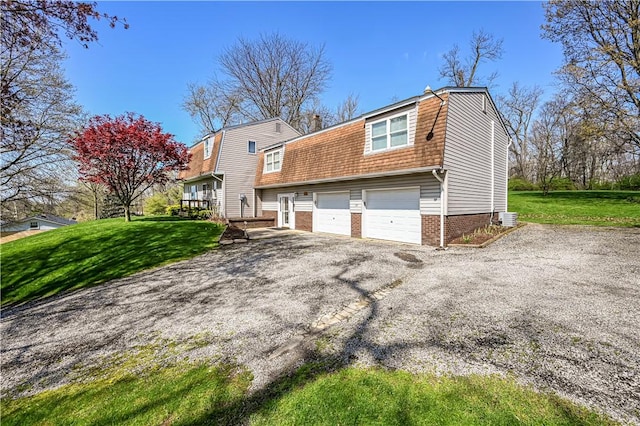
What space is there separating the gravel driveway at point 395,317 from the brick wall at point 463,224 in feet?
4.55

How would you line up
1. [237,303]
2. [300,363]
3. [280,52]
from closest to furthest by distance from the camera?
[300,363] → [237,303] → [280,52]

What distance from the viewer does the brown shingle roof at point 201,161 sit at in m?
17.5

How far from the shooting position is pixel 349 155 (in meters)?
12.0

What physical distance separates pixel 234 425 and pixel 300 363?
957 millimetres

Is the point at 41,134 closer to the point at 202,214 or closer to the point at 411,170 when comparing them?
the point at 202,214

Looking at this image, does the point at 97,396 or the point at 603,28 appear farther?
the point at 603,28

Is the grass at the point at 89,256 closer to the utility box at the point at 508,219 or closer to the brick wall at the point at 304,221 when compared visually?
the brick wall at the point at 304,221

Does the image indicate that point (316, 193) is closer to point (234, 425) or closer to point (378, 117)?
point (378, 117)

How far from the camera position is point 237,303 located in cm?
516

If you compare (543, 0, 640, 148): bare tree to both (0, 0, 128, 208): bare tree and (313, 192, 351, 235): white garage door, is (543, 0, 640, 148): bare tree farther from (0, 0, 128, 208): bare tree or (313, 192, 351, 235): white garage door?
(0, 0, 128, 208): bare tree

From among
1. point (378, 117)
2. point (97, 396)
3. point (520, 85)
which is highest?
point (520, 85)

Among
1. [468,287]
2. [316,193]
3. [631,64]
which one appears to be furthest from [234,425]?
[631,64]

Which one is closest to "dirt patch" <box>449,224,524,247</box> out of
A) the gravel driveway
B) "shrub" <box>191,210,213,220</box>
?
the gravel driveway

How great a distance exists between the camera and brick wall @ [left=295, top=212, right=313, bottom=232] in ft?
48.2
